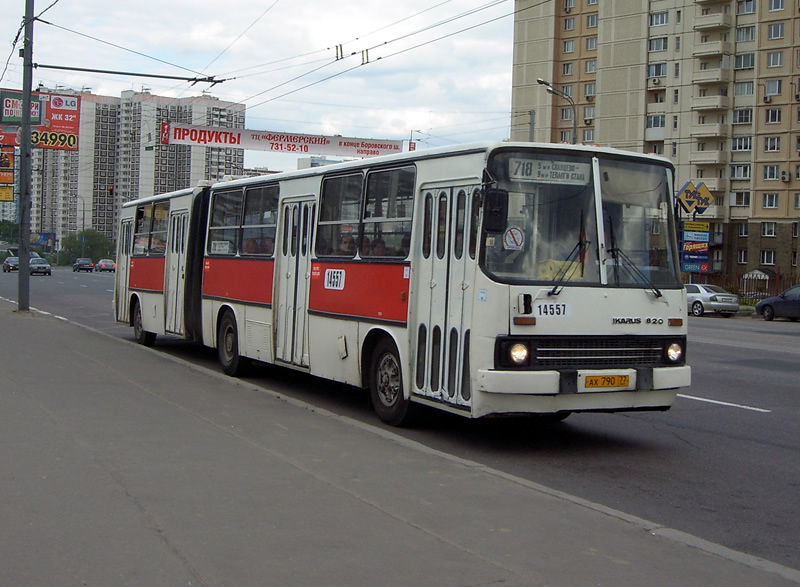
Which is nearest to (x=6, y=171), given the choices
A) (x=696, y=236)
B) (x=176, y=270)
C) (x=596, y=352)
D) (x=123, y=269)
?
(x=123, y=269)

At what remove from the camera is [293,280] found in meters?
12.2

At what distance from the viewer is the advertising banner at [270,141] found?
3753cm

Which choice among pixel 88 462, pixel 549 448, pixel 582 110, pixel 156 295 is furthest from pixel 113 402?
pixel 582 110

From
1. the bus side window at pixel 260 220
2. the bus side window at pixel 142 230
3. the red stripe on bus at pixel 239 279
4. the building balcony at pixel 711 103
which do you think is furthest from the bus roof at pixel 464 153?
the building balcony at pixel 711 103

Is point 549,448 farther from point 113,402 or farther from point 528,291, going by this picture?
point 113,402

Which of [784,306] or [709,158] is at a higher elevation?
[709,158]

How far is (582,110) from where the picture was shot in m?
85.4

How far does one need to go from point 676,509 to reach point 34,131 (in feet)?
124

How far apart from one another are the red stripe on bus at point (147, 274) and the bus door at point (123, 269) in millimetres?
391

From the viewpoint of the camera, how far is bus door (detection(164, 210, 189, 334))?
16281mm

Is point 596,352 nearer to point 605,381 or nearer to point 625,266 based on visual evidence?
point 605,381

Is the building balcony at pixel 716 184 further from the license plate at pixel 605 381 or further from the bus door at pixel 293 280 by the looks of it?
the license plate at pixel 605 381

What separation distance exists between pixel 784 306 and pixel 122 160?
183 ft

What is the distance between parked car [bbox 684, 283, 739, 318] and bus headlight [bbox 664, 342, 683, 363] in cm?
3285
